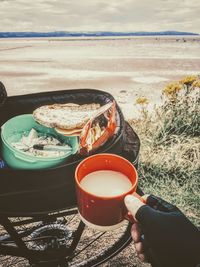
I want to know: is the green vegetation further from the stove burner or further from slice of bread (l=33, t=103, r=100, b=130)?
slice of bread (l=33, t=103, r=100, b=130)

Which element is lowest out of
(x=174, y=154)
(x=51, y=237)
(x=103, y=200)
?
(x=51, y=237)

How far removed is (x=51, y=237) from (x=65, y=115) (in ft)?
3.44

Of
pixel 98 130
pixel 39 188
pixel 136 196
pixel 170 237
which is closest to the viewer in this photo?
pixel 170 237

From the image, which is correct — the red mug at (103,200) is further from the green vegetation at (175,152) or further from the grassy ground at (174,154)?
the green vegetation at (175,152)

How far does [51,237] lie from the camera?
2.21 meters

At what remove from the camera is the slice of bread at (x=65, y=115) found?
1579 mm

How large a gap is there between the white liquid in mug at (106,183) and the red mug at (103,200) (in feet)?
0.05

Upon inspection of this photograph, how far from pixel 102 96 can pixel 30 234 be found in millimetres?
1242

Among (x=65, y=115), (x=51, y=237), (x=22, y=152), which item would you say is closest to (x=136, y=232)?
(x=22, y=152)

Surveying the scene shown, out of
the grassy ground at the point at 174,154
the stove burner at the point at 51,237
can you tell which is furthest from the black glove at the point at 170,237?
the grassy ground at the point at 174,154

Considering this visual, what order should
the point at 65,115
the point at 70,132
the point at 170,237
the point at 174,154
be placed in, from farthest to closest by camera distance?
the point at 174,154, the point at 65,115, the point at 70,132, the point at 170,237

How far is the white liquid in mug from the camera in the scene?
1.08m

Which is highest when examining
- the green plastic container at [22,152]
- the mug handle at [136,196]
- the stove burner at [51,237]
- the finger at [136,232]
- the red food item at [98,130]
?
the red food item at [98,130]

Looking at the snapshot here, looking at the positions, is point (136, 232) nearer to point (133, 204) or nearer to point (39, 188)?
point (133, 204)
